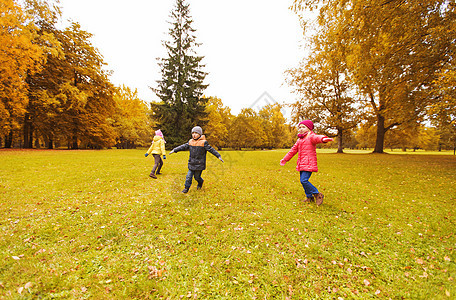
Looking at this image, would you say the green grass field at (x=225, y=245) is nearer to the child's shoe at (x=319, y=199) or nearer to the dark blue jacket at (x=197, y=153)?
the child's shoe at (x=319, y=199)

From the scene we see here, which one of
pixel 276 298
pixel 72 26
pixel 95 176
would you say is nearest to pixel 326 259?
pixel 276 298

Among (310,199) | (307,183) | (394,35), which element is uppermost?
(394,35)

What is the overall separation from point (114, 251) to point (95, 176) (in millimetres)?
8078

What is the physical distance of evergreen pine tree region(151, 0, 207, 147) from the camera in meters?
32.9

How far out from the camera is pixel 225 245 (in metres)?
3.97

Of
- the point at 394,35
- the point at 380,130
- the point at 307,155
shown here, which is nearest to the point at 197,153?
the point at 307,155

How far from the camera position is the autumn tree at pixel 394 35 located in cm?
977

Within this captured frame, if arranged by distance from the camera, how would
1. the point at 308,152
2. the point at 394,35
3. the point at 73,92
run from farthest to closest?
the point at 73,92
the point at 394,35
the point at 308,152

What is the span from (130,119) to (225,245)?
4843 cm

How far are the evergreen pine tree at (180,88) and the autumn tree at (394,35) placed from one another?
1009 inches

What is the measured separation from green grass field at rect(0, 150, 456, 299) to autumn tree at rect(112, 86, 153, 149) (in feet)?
128

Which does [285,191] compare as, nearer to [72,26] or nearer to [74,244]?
[74,244]

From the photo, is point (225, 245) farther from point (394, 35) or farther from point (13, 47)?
point (13, 47)

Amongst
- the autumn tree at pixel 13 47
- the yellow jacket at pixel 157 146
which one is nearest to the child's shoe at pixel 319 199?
the yellow jacket at pixel 157 146
